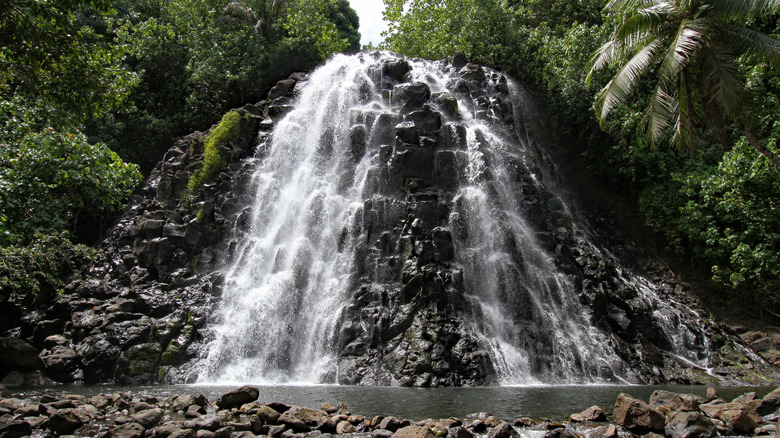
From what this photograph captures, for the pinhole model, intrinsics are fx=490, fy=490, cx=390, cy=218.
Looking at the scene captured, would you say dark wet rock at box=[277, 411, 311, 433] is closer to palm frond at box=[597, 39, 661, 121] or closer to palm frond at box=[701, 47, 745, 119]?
palm frond at box=[597, 39, 661, 121]

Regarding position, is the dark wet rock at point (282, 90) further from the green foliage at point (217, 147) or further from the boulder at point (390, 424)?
the boulder at point (390, 424)

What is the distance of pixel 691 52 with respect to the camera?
1287 cm

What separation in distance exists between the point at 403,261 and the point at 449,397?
622 cm

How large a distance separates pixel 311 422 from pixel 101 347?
1129 cm

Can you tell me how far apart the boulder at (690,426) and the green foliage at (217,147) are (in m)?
19.6

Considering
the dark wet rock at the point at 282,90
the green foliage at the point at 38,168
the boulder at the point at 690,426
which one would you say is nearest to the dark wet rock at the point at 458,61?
the dark wet rock at the point at 282,90

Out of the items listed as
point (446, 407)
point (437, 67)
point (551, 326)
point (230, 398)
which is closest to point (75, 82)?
point (230, 398)

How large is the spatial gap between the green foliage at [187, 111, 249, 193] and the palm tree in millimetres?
16115

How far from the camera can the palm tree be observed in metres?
12.5

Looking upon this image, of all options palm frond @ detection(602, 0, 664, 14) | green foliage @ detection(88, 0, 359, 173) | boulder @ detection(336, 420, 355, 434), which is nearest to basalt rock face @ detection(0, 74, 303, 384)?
green foliage @ detection(88, 0, 359, 173)

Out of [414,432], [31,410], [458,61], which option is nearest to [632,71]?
[414,432]

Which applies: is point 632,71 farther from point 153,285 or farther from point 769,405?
point 153,285

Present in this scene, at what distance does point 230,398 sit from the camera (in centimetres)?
853

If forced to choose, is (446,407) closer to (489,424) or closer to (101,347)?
(489,424)
